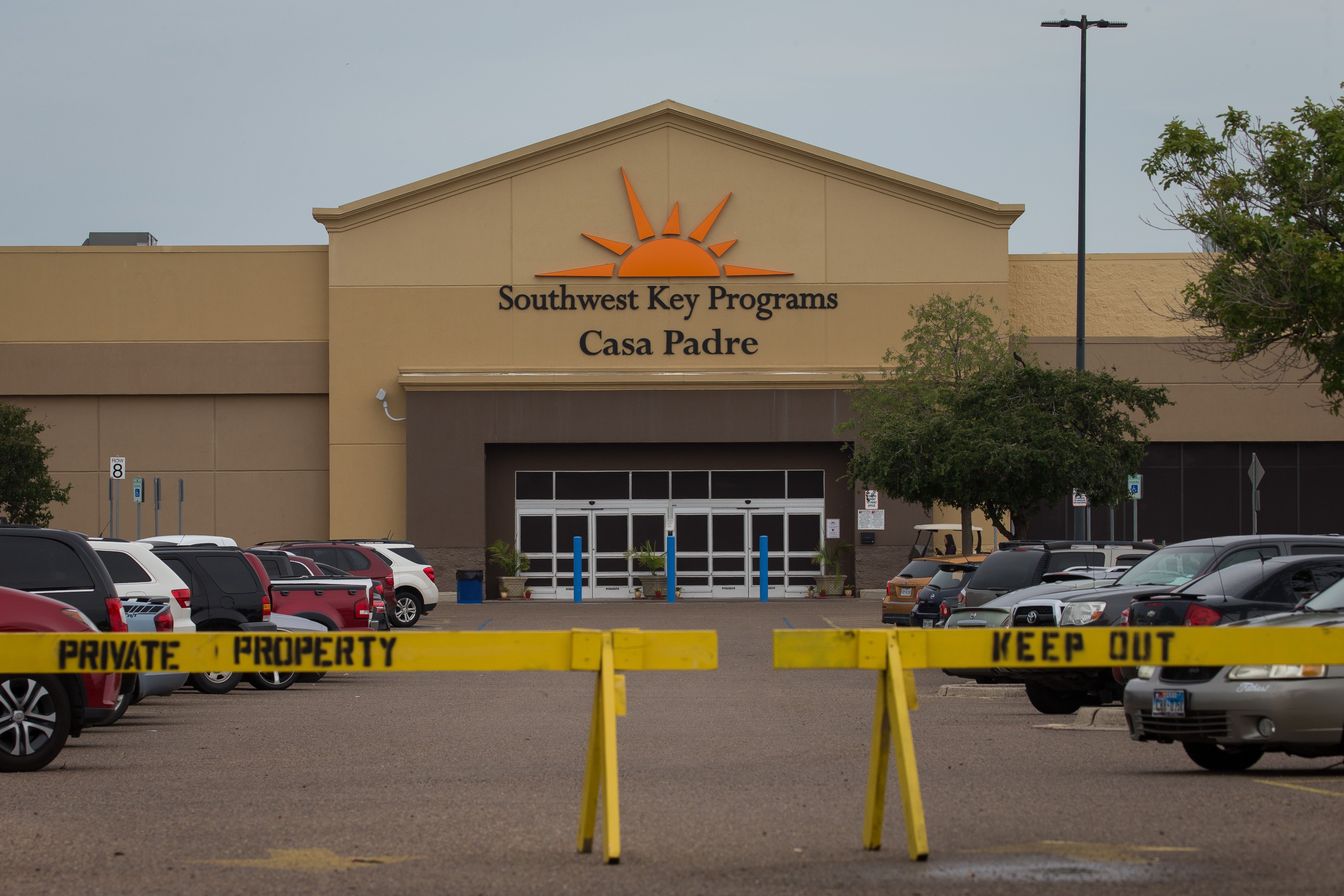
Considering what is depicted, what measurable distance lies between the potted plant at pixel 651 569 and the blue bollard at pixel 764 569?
2.70 metres

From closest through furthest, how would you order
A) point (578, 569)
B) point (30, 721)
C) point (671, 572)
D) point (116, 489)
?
point (30, 721) → point (116, 489) → point (578, 569) → point (671, 572)

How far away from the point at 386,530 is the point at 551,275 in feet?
26.9

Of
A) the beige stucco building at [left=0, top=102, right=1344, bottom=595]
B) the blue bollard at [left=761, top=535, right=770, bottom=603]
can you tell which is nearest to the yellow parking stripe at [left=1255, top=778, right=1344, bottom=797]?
the blue bollard at [left=761, top=535, right=770, bottom=603]

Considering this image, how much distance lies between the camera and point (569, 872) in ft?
22.0

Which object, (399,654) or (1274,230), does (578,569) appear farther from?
(399,654)

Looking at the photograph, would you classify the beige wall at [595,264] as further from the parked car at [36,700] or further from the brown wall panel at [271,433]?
the parked car at [36,700]

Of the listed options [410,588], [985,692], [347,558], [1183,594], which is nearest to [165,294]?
[410,588]

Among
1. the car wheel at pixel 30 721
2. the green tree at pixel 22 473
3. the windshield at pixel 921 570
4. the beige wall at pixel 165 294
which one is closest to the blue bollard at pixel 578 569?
the beige wall at pixel 165 294

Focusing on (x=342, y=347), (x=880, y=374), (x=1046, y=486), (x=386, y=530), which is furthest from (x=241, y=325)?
(x=1046, y=486)

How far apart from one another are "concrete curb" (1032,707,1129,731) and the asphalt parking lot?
317mm

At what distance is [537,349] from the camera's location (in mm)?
40875

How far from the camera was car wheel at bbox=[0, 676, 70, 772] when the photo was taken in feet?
33.2

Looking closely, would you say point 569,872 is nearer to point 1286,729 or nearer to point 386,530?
point 1286,729

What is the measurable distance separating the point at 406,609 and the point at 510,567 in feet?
34.8
